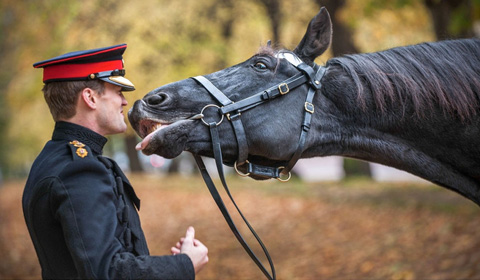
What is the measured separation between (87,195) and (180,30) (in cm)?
1183

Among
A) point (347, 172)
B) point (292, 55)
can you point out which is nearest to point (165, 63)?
point (347, 172)

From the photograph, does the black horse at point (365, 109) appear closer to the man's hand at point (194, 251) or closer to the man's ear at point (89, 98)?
the man's ear at point (89, 98)

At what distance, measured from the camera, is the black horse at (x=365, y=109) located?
285 centimetres

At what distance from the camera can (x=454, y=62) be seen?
2.93m

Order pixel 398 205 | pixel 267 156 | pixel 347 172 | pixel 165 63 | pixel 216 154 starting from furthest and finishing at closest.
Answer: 1. pixel 347 172
2. pixel 165 63
3. pixel 398 205
4. pixel 267 156
5. pixel 216 154

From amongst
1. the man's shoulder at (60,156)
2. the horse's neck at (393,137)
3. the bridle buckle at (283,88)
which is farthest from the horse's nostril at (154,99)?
the horse's neck at (393,137)

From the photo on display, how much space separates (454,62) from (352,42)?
910 centimetres

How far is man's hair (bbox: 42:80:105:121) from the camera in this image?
2.37m

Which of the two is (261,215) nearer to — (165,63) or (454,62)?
(165,63)

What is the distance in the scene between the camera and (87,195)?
2082 mm

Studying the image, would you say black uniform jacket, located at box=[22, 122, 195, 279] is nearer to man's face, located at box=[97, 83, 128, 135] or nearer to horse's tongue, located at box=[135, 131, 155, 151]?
man's face, located at box=[97, 83, 128, 135]

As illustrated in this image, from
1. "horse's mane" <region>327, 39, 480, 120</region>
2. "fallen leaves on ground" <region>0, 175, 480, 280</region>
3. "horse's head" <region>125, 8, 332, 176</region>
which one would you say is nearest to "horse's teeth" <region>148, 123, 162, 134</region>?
"horse's head" <region>125, 8, 332, 176</region>

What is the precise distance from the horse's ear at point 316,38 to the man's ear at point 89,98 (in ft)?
4.44

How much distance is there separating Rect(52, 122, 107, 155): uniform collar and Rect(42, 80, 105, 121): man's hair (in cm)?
5
